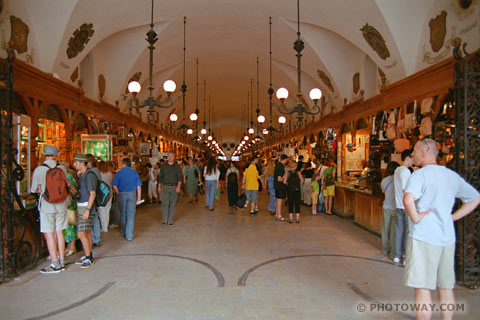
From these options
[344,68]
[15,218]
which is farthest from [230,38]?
[15,218]

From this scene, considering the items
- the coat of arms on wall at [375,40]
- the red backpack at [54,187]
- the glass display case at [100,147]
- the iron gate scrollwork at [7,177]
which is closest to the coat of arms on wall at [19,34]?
the glass display case at [100,147]

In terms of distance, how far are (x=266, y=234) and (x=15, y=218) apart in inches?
169

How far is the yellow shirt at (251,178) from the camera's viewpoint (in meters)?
9.00

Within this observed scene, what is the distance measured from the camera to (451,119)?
609cm

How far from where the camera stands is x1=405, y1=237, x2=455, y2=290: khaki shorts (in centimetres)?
257

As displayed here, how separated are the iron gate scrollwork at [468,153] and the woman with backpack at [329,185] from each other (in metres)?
4.70

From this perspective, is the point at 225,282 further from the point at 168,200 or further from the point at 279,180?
the point at 279,180

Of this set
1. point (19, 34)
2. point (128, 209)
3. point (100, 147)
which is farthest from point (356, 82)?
point (19, 34)

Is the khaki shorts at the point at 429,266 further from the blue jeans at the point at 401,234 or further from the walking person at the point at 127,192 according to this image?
the walking person at the point at 127,192

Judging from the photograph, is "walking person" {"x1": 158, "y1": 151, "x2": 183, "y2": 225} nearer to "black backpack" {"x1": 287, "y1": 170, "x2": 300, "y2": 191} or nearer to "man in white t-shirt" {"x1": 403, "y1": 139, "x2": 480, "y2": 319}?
"black backpack" {"x1": 287, "y1": 170, "x2": 300, "y2": 191}

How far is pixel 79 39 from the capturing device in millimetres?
8125

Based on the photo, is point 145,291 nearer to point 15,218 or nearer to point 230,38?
point 15,218

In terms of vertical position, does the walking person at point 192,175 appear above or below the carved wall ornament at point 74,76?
below

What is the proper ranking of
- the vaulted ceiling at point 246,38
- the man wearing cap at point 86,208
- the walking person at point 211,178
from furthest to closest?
1. the walking person at point 211,178
2. the vaulted ceiling at point 246,38
3. the man wearing cap at point 86,208
